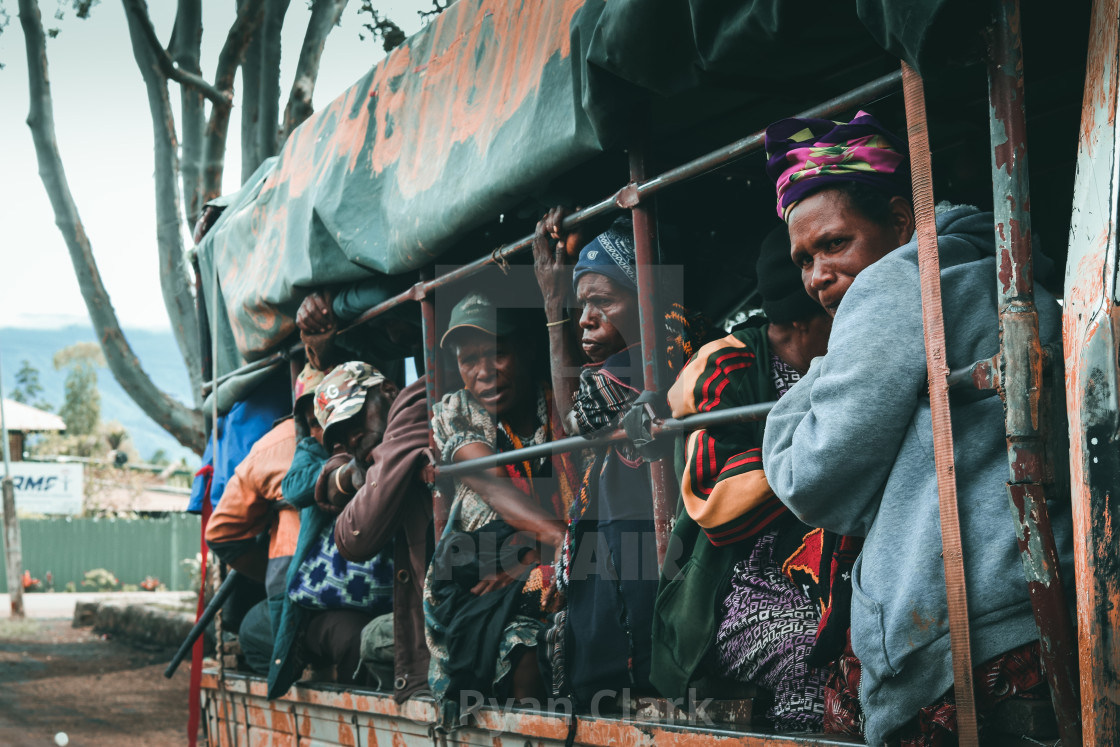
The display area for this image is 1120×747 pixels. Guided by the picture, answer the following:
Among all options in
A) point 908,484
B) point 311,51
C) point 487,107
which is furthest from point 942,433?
point 311,51

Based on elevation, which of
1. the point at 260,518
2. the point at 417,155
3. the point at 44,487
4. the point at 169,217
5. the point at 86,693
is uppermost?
the point at 169,217

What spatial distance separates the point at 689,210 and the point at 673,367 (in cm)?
94

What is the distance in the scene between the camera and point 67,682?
33.5ft

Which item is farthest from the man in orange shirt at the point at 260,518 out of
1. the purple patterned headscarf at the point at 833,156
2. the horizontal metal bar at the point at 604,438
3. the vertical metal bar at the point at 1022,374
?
the vertical metal bar at the point at 1022,374

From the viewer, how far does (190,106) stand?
9750mm

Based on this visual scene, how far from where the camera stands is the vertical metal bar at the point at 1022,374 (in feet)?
4.85

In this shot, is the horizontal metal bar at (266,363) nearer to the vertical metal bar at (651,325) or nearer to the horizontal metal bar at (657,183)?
the horizontal metal bar at (657,183)

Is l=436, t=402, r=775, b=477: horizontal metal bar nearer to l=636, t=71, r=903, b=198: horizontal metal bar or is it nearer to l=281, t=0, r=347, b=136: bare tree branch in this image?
l=636, t=71, r=903, b=198: horizontal metal bar

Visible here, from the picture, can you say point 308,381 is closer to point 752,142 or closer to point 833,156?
point 752,142

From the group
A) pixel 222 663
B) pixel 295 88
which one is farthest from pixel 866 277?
pixel 295 88

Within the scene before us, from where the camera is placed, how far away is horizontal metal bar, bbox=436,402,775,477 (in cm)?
218

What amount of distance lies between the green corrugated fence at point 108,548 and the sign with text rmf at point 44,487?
740 cm

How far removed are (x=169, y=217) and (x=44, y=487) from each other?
28310mm

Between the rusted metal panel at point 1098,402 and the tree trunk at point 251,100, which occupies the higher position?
the tree trunk at point 251,100
